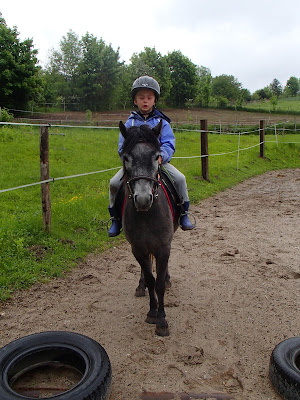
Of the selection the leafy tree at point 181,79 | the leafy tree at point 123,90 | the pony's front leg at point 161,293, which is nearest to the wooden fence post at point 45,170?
the pony's front leg at point 161,293

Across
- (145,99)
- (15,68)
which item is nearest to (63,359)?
(145,99)

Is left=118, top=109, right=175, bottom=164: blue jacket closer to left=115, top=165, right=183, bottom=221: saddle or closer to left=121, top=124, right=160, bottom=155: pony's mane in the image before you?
left=115, top=165, right=183, bottom=221: saddle

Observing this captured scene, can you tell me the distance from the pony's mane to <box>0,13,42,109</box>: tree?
26.1 meters

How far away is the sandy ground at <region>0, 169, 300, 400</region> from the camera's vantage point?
2611 mm

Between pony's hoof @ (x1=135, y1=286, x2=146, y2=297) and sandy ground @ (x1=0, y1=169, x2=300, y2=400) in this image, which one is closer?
sandy ground @ (x1=0, y1=169, x2=300, y2=400)

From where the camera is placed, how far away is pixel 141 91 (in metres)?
3.53

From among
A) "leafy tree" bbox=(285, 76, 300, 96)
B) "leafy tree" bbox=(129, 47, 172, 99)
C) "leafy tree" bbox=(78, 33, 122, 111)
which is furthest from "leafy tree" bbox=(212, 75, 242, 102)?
"leafy tree" bbox=(78, 33, 122, 111)

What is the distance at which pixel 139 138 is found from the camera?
269 centimetres

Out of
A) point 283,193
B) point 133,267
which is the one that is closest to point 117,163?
point 283,193

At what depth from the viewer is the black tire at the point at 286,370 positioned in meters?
2.30

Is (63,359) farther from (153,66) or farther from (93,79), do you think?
(153,66)

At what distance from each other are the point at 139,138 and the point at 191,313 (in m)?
2.00

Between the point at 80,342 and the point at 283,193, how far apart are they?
8.52 m

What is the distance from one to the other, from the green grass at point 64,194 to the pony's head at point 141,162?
2302 millimetres
